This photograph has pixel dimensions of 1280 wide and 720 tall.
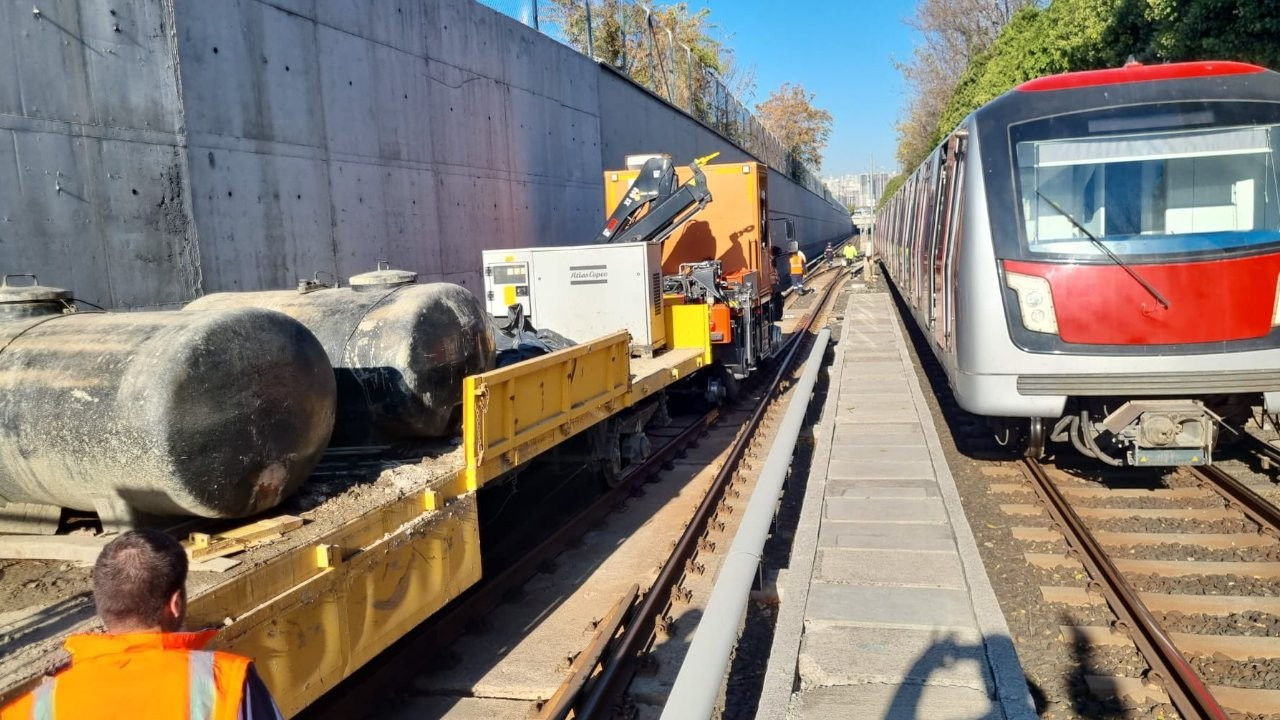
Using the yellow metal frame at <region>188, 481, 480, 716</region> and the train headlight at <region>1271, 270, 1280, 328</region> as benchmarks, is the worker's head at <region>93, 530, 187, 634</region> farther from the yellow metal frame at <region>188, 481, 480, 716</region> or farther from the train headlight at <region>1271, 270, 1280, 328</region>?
the train headlight at <region>1271, 270, 1280, 328</region>

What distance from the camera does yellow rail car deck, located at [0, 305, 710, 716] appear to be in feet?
10.3

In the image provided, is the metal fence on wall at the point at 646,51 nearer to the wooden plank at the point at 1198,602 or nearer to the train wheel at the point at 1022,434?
the train wheel at the point at 1022,434

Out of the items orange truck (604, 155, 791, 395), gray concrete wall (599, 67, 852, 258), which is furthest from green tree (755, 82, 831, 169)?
orange truck (604, 155, 791, 395)

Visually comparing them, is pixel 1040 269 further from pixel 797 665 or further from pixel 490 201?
pixel 490 201

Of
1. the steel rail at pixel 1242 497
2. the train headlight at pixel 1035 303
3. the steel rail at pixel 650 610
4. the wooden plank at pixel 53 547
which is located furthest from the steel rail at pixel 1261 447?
the wooden plank at pixel 53 547

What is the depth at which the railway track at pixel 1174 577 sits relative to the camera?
4.22 metres

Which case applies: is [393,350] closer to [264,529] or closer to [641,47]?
[264,529]

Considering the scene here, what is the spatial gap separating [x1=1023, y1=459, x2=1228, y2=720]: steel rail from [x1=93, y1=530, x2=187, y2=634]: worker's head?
3.97 m

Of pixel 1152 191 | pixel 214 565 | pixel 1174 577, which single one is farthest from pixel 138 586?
pixel 1152 191

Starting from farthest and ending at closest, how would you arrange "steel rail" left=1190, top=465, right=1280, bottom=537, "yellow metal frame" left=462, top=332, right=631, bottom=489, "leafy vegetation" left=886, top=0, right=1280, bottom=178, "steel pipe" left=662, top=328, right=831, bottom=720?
"leafy vegetation" left=886, top=0, right=1280, bottom=178 < "steel rail" left=1190, top=465, right=1280, bottom=537 < "yellow metal frame" left=462, top=332, right=631, bottom=489 < "steel pipe" left=662, top=328, right=831, bottom=720

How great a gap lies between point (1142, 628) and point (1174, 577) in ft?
3.41

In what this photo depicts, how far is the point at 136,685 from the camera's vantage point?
1.80 meters

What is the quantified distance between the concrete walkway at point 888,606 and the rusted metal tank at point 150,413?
2.46m

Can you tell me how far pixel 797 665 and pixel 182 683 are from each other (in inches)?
114
